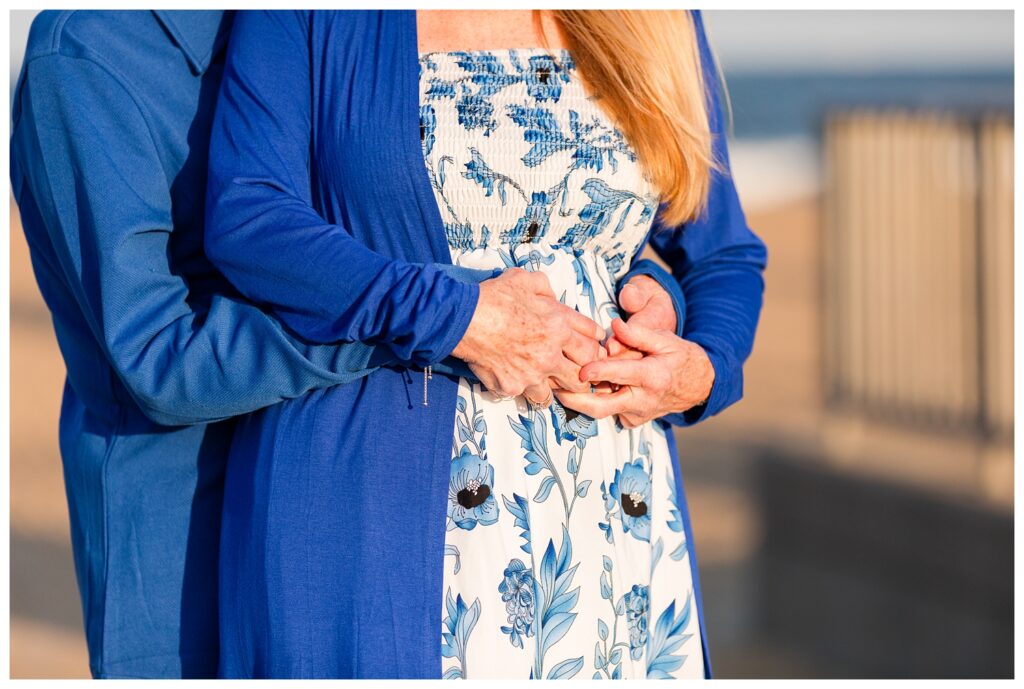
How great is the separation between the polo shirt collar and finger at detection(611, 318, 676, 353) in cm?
69

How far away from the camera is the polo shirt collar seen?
1606mm

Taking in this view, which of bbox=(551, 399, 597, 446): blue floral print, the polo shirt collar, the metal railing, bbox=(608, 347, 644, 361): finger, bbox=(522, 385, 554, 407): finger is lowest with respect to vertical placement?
the metal railing

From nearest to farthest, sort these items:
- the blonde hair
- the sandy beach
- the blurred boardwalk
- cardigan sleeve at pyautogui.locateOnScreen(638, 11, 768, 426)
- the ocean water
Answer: the blonde hair
cardigan sleeve at pyautogui.locateOnScreen(638, 11, 768, 426)
the sandy beach
the blurred boardwalk
the ocean water

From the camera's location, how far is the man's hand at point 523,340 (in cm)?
145

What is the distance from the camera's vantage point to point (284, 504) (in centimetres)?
145

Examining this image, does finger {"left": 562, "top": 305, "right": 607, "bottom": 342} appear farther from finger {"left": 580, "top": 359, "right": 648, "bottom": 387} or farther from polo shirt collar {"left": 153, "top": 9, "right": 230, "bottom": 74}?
polo shirt collar {"left": 153, "top": 9, "right": 230, "bottom": 74}

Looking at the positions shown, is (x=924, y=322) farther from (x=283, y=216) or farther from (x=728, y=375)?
(x=283, y=216)

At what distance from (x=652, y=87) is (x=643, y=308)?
0.31 meters

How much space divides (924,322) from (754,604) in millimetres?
1387

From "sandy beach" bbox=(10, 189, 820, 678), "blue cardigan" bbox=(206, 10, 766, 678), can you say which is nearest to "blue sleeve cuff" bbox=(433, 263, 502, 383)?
"blue cardigan" bbox=(206, 10, 766, 678)

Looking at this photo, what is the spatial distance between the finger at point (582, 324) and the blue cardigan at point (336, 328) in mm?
163

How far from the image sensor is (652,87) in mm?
1623

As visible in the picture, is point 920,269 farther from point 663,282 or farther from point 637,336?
point 637,336

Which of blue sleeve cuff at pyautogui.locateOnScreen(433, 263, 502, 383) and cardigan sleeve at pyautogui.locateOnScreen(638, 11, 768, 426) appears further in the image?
cardigan sleeve at pyautogui.locateOnScreen(638, 11, 768, 426)
